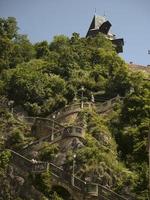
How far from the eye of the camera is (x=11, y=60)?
6294cm

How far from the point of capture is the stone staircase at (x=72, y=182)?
32.8 metres

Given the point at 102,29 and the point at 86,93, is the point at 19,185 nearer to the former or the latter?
the point at 86,93

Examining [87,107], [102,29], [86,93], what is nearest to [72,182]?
[87,107]

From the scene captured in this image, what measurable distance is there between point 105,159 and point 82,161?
1.47 metres

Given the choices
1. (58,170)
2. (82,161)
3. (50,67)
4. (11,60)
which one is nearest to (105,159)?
(82,161)

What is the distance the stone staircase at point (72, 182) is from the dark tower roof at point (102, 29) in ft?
138

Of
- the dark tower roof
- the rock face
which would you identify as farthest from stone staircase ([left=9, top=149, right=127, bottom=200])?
the dark tower roof

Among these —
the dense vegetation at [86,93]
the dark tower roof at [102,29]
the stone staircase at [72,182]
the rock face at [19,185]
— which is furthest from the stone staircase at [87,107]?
the dark tower roof at [102,29]

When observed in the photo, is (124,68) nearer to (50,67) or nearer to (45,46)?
(50,67)

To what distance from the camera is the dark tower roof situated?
7706cm

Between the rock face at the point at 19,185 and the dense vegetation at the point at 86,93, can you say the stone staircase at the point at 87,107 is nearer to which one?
the dense vegetation at the point at 86,93

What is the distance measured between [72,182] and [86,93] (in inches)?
839

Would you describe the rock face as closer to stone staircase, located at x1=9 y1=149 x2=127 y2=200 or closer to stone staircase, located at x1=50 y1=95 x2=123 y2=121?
stone staircase, located at x1=9 y1=149 x2=127 y2=200

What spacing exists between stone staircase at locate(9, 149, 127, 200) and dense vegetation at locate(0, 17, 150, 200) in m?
0.96
